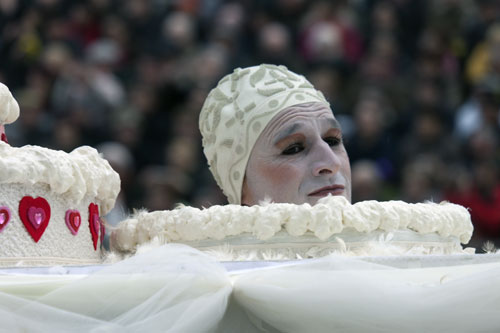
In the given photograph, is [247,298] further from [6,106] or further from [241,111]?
[241,111]

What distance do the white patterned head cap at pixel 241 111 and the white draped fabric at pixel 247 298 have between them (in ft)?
3.83

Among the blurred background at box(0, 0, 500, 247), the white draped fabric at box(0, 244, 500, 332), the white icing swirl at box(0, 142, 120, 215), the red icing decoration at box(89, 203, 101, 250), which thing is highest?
the white icing swirl at box(0, 142, 120, 215)

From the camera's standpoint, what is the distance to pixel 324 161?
280cm

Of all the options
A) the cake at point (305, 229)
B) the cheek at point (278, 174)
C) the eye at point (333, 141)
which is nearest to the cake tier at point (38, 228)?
the cake at point (305, 229)

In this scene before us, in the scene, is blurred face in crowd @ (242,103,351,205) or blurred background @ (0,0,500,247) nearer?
blurred face in crowd @ (242,103,351,205)

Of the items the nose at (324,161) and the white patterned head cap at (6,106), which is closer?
the white patterned head cap at (6,106)

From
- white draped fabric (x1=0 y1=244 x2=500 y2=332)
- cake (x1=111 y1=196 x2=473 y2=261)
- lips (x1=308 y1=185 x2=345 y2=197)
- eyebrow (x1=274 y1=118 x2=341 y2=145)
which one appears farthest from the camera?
eyebrow (x1=274 y1=118 x2=341 y2=145)

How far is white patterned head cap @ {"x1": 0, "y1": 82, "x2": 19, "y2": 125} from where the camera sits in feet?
7.43

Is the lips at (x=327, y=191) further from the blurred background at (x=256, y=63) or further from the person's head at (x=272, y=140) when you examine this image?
the blurred background at (x=256, y=63)

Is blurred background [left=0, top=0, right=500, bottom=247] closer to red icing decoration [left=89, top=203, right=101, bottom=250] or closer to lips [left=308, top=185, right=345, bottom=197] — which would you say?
lips [left=308, top=185, right=345, bottom=197]

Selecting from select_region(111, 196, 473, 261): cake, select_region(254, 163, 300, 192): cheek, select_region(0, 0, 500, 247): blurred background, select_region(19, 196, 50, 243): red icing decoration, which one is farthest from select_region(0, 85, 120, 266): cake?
select_region(0, 0, 500, 247): blurred background

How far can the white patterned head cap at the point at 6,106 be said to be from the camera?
226 centimetres

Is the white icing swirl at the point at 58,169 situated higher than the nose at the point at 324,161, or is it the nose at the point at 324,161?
the white icing swirl at the point at 58,169

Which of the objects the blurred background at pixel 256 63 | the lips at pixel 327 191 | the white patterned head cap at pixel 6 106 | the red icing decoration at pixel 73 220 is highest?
the white patterned head cap at pixel 6 106
